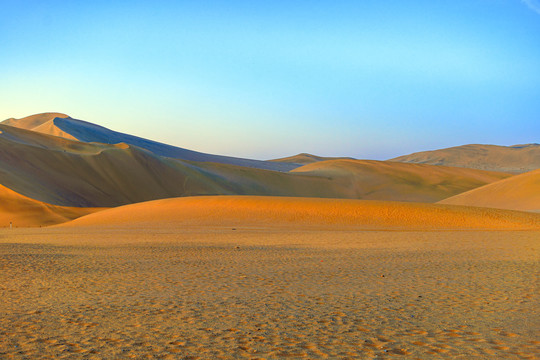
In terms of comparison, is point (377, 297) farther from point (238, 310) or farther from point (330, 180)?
point (330, 180)

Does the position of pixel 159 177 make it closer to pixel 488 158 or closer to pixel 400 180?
pixel 400 180

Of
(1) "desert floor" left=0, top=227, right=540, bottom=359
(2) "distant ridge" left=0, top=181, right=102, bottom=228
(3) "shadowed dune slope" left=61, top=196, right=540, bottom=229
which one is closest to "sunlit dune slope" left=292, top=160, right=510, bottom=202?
(3) "shadowed dune slope" left=61, top=196, right=540, bottom=229

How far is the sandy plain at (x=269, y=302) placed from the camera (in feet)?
17.6

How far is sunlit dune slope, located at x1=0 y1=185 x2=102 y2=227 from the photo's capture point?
1357 inches

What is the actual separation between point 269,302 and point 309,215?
20.6m

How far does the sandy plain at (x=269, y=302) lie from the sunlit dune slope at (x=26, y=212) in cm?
2048

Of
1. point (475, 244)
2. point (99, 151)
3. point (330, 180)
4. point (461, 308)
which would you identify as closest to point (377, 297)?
point (461, 308)

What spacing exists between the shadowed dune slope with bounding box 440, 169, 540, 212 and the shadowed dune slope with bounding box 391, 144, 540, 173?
382 ft

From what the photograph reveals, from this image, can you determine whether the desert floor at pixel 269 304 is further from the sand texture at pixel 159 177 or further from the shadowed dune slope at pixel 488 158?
the shadowed dune slope at pixel 488 158

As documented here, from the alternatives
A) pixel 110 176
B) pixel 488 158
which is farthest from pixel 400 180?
pixel 488 158

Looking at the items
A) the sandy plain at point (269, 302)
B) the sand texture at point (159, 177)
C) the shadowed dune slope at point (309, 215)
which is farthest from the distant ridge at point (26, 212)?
the sandy plain at point (269, 302)

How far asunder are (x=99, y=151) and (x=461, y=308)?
225ft

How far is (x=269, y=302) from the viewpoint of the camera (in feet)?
25.2

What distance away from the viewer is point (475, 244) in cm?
1672
